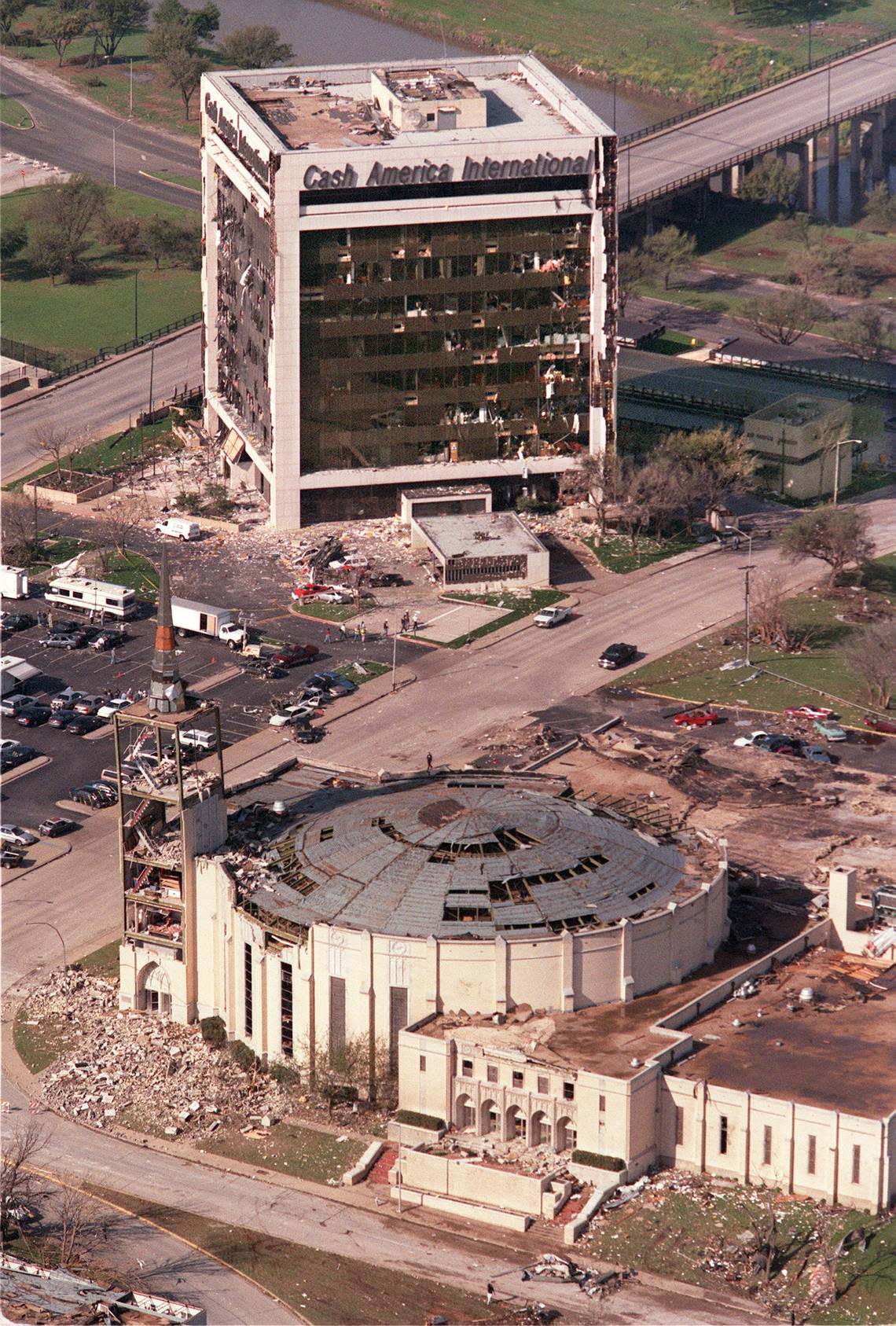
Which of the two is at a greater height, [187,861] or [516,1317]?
[187,861]

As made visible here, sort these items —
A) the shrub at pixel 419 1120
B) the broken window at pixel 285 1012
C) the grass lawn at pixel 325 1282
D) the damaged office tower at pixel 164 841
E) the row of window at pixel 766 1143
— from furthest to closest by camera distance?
the damaged office tower at pixel 164 841 → the broken window at pixel 285 1012 → the shrub at pixel 419 1120 → the row of window at pixel 766 1143 → the grass lawn at pixel 325 1282

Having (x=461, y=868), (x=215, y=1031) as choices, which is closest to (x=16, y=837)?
(x=215, y=1031)

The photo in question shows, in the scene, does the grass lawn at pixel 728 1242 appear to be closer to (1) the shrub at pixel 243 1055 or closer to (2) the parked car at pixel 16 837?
(1) the shrub at pixel 243 1055

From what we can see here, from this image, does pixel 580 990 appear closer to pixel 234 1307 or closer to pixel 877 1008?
pixel 877 1008

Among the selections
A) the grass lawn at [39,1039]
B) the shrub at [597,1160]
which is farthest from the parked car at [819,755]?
the grass lawn at [39,1039]

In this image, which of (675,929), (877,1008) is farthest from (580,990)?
(877,1008)

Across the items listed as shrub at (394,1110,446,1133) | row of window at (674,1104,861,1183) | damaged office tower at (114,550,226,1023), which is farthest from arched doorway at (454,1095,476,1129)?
damaged office tower at (114,550,226,1023)
